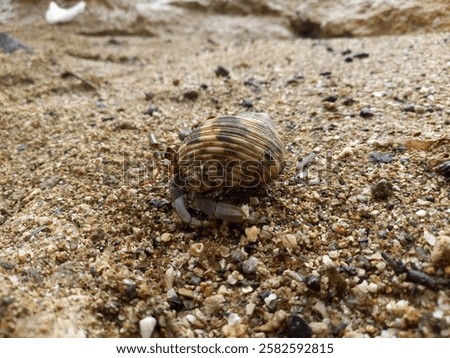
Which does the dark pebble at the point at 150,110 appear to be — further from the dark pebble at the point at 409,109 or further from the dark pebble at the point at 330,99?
the dark pebble at the point at 409,109

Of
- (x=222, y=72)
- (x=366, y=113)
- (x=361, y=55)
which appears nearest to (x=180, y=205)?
(x=366, y=113)

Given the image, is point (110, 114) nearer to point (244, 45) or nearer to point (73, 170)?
point (73, 170)

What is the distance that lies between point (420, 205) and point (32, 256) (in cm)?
185

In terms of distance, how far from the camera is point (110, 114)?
3.33m

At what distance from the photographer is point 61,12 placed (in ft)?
18.1

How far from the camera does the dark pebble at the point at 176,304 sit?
183 centimetres

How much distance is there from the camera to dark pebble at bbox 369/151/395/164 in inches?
95.0

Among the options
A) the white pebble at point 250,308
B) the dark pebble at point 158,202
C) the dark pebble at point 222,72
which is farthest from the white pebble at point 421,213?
the dark pebble at point 222,72

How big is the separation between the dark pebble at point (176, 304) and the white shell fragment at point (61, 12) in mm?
4707

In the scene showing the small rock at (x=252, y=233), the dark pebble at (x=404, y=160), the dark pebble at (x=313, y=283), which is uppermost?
the dark pebble at (x=404, y=160)

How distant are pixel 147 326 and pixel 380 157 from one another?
1564mm

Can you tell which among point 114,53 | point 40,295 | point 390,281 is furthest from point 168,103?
point 390,281

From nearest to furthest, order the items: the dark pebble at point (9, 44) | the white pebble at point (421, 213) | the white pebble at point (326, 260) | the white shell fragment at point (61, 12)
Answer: the white pebble at point (326, 260) < the white pebble at point (421, 213) < the dark pebble at point (9, 44) < the white shell fragment at point (61, 12)

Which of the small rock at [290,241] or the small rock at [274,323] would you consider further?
the small rock at [290,241]
